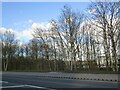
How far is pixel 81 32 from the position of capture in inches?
2511

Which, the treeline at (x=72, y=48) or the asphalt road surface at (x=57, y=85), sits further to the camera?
the treeline at (x=72, y=48)

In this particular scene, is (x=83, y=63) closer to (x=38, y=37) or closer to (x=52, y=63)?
(x=52, y=63)

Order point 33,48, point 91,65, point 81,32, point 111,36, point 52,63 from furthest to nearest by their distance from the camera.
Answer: point 33,48, point 52,63, point 81,32, point 91,65, point 111,36

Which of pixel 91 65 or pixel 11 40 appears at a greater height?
pixel 11 40

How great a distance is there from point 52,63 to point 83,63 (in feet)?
36.1

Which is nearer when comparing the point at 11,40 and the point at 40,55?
the point at 40,55

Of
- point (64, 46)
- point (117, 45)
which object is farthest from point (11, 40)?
point (117, 45)

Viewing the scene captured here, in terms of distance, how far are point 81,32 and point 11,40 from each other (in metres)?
36.1

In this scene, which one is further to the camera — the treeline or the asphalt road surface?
the treeline

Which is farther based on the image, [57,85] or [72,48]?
[72,48]

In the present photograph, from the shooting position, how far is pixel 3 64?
280 feet

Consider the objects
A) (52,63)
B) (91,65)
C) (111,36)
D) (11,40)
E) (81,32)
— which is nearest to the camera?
(111,36)

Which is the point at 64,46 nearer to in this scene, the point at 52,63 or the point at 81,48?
the point at 81,48

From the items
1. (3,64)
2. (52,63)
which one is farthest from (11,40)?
(52,63)
